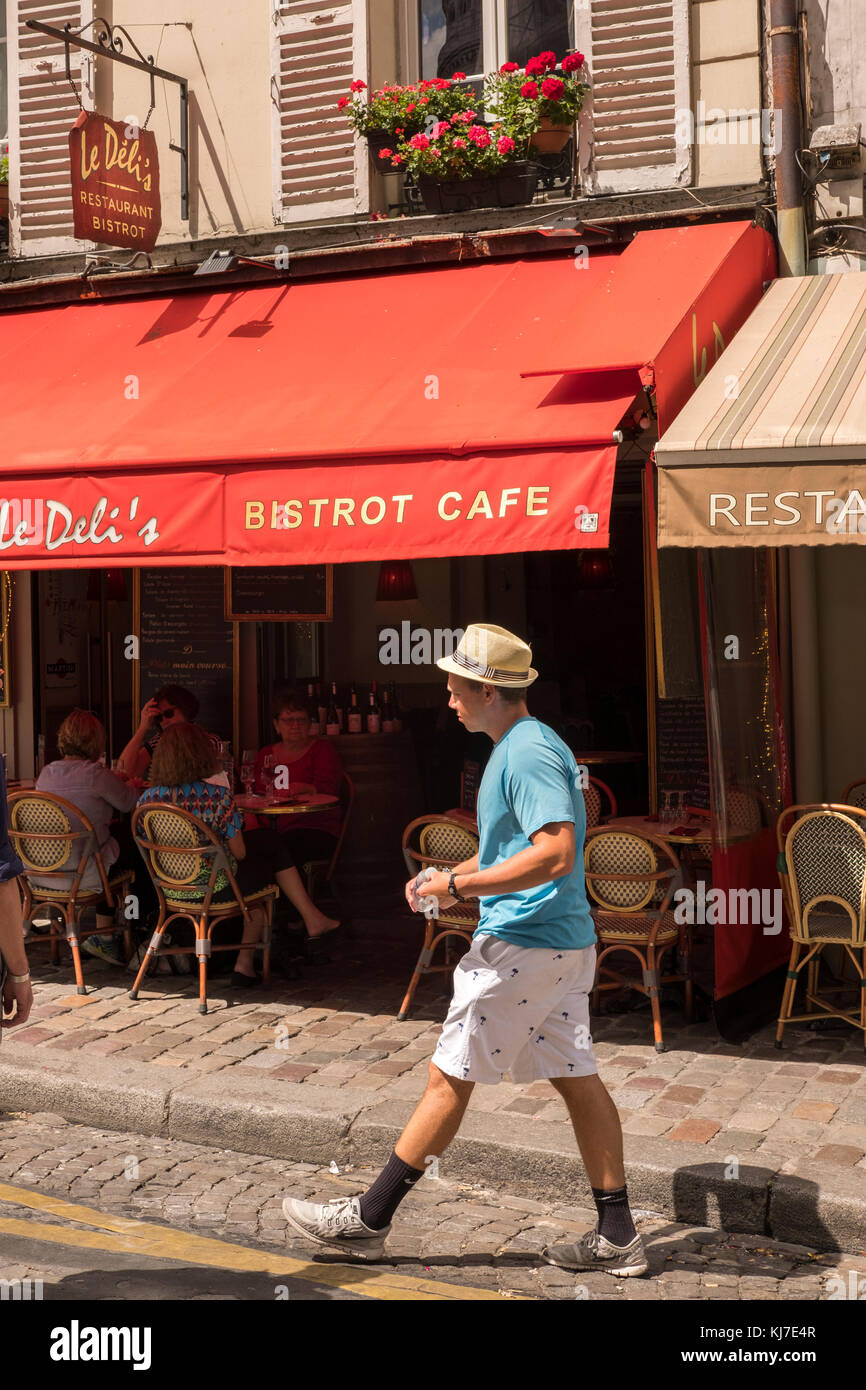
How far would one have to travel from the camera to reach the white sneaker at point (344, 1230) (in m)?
4.41

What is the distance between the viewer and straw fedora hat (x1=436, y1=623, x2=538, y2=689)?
172 inches

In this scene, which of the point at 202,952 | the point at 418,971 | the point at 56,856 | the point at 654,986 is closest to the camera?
the point at 654,986

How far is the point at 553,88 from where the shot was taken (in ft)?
26.3

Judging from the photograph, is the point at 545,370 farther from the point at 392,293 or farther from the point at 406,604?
the point at 406,604

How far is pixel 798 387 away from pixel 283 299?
3508 millimetres

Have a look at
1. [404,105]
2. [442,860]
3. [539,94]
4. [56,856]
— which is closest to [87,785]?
[56,856]

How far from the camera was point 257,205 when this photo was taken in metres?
8.99

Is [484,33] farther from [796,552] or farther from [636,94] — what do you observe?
[796,552]

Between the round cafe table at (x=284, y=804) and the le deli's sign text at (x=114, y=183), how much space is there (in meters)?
3.37

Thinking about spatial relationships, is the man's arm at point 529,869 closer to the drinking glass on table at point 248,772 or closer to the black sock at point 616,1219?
the black sock at point 616,1219

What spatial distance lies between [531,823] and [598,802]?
432 centimetres

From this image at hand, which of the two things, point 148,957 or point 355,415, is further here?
point 148,957

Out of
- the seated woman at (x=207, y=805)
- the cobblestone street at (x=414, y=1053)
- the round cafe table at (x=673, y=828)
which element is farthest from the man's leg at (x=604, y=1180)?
the seated woman at (x=207, y=805)
